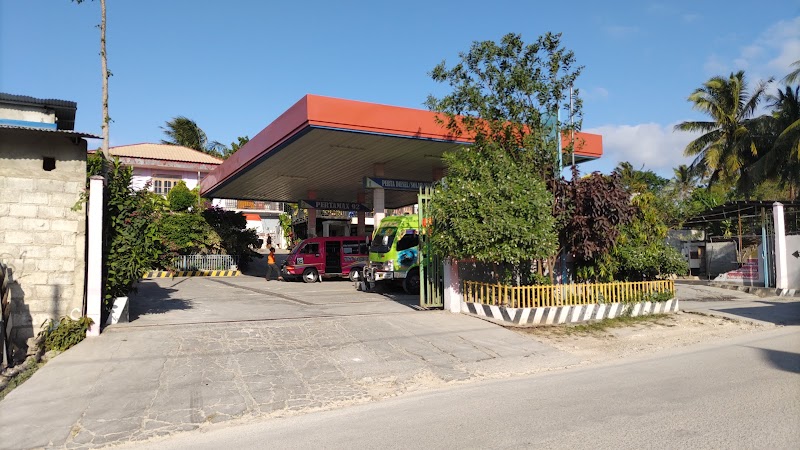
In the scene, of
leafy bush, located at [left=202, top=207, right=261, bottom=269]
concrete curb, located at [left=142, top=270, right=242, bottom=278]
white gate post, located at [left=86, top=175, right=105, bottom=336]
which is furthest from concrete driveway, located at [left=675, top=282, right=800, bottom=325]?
leafy bush, located at [left=202, top=207, right=261, bottom=269]

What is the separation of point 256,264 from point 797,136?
99.9 ft

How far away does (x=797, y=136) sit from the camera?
82.9 feet

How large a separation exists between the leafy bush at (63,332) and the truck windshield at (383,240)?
998 centimetres

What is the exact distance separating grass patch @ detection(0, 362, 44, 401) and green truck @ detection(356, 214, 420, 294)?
34.8ft

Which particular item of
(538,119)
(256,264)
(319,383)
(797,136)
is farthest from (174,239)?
(797,136)

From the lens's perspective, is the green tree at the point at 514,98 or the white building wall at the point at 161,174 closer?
the green tree at the point at 514,98

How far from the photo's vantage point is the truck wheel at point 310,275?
22153 mm

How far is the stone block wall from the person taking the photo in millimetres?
8406

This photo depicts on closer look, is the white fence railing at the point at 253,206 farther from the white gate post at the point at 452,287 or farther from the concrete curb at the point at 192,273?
the white gate post at the point at 452,287

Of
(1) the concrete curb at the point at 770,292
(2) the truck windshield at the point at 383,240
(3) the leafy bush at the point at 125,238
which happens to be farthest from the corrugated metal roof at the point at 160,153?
(1) the concrete curb at the point at 770,292

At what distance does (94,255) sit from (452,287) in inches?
281

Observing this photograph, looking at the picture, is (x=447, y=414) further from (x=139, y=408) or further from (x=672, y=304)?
(x=672, y=304)

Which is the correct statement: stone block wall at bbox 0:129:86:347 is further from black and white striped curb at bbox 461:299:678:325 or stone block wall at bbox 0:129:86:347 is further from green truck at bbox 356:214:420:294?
green truck at bbox 356:214:420:294

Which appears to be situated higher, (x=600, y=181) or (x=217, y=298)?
(x=600, y=181)
